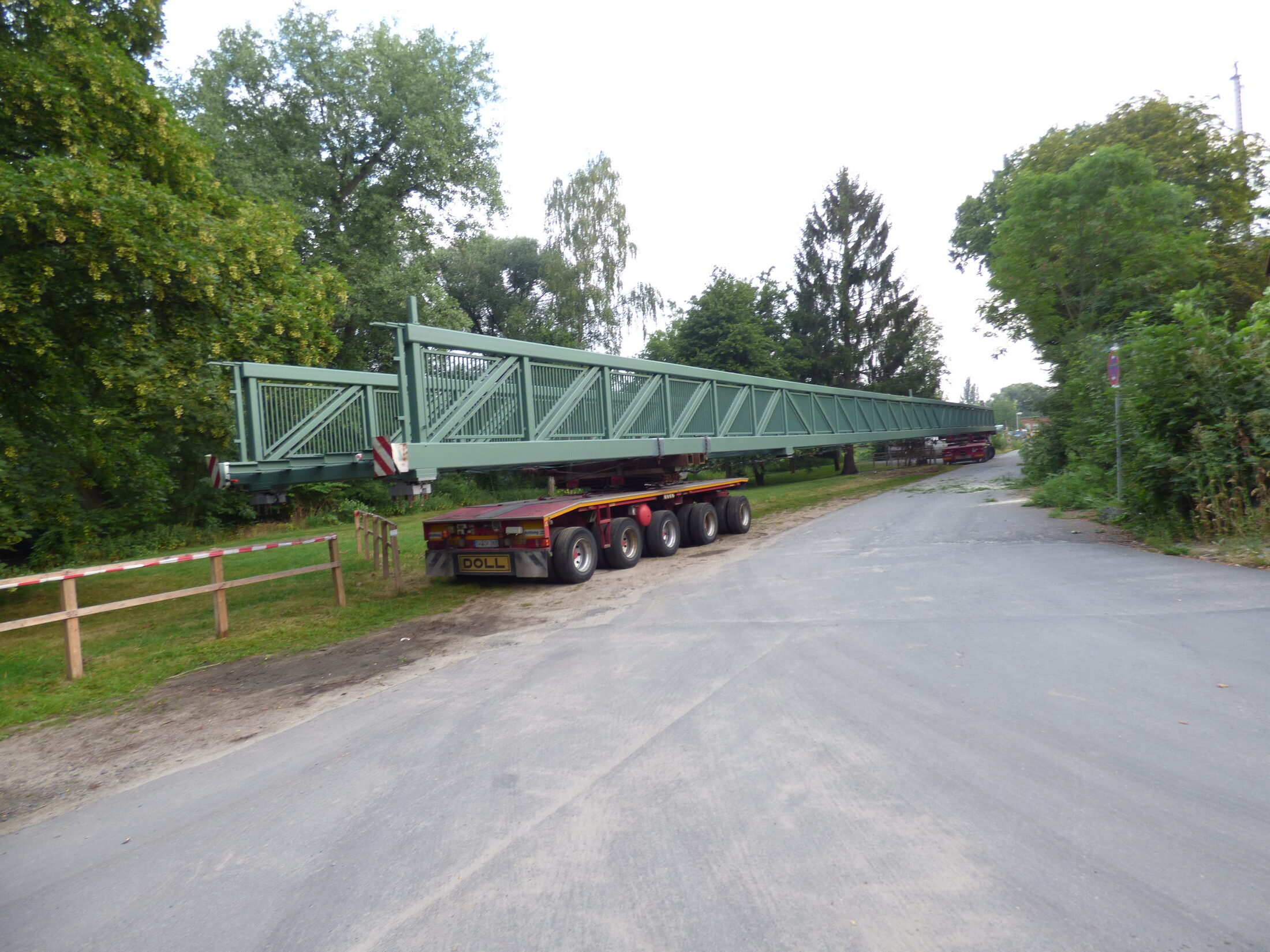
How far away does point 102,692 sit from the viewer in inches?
268

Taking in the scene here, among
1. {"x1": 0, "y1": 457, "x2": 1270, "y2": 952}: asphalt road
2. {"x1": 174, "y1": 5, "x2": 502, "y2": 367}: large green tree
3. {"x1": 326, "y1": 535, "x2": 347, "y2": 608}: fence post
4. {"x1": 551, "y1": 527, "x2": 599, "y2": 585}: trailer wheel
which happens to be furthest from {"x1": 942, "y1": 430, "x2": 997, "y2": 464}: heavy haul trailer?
{"x1": 326, "y1": 535, "x2": 347, "y2": 608}: fence post

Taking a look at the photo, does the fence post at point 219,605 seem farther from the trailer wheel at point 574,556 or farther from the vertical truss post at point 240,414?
the trailer wheel at point 574,556

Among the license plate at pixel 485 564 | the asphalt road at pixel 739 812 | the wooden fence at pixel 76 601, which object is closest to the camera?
the asphalt road at pixel 739 812

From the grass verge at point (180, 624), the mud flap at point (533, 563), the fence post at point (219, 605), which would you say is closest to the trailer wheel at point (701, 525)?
the mud flap at point (533, 563)

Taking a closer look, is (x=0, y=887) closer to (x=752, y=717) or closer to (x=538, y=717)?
(x=538, y=717)

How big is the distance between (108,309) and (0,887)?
905cm

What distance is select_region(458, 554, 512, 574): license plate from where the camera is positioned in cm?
1084

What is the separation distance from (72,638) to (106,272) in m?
4.68

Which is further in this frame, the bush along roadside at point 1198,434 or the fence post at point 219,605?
the bush along roadside at point 1198,434

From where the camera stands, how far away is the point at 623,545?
12.2 meters

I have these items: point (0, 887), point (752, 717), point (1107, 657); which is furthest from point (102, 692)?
point (1107, 657)

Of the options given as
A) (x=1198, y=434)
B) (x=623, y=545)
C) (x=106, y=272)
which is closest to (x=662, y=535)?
(x=623, y=545)

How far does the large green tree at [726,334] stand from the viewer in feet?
114

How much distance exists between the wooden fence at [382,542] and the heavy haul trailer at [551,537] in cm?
51
